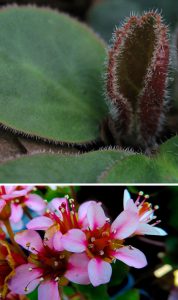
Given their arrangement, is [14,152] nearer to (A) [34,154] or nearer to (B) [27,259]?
(A) [34,154]

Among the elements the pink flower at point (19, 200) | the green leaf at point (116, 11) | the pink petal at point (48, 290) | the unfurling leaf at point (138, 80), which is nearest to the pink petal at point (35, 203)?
the pink flower at point (19, 200)

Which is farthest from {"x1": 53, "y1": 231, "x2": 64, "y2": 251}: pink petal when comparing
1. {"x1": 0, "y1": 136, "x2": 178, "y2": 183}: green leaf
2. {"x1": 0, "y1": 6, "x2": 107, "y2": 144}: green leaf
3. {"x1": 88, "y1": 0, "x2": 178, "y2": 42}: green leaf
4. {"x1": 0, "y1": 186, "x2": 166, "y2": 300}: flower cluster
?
{"x1": 88, "y1": 0, "x2": 178, "y2": 42}: green leaf

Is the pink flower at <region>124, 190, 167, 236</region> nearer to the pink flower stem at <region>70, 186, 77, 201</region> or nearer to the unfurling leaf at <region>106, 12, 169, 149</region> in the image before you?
the pink flower stem at <region>70, 186, 77, 201</region>

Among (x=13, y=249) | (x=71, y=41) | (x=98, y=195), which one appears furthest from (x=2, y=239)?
(x=71, y=41)

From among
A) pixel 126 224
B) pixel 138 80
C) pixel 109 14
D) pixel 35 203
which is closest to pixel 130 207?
pixel 126 224

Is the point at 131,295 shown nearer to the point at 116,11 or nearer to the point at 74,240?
the point at 74,240
